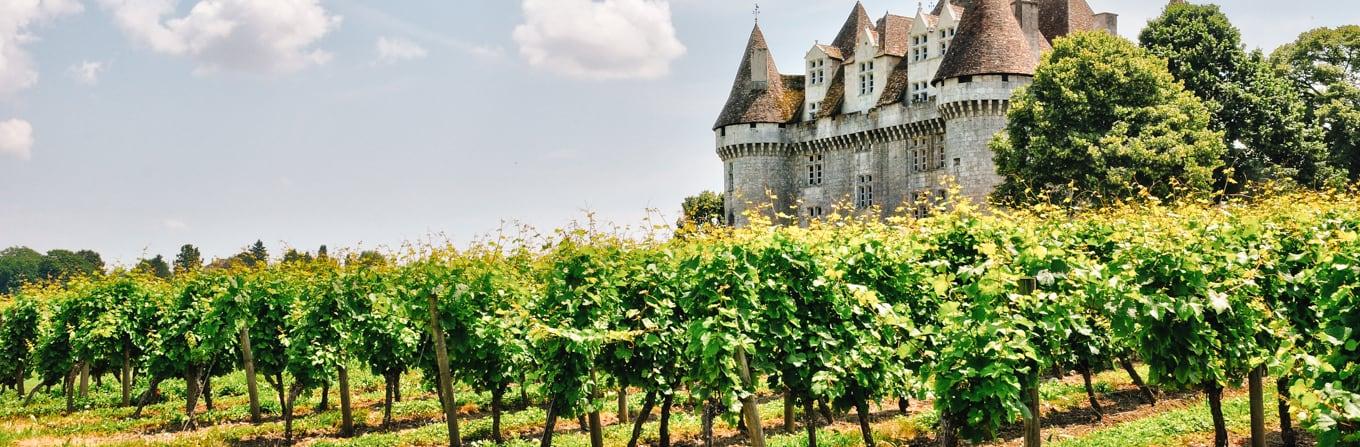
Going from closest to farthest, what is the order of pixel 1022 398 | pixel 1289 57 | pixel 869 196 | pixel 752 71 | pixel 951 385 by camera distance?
pixel 951 385 → pixel 1022 398 → pixel 1289 57 → pixel 869 196 → pixel 752 71

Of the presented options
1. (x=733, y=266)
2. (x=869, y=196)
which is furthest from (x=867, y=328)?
(x=869, y=196)

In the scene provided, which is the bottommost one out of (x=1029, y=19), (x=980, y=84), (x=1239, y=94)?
(x=1239, y=94)

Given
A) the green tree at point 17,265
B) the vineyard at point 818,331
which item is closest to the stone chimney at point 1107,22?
the vineyard at point 818,331

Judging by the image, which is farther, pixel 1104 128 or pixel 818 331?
pixel 1104 128

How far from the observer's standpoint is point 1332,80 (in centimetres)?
4431

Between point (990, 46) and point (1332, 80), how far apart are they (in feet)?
47.6

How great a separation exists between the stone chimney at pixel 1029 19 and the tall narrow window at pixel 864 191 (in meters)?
9.91

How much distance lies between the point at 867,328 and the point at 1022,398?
7.76 feet

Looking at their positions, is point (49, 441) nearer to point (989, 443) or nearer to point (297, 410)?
point (297, 410)

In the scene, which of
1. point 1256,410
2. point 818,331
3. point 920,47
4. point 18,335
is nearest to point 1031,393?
point 818,331

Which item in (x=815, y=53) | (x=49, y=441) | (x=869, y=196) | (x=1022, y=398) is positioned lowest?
(x=49, y=441)

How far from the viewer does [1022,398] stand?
1027cm

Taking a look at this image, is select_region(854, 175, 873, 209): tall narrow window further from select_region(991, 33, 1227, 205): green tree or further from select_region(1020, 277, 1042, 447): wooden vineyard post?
select_region(1020, 277, 1042, 447): wooden vineyard post

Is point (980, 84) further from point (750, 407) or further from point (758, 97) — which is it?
point (750, 407)
